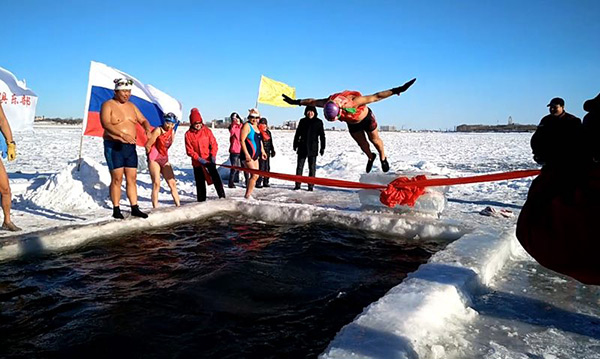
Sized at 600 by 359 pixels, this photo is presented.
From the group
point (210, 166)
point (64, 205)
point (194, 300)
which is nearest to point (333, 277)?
point (194, 300)

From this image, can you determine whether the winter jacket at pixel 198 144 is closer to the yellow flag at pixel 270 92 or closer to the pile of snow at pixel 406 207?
the pile of snow at pixel 406 207

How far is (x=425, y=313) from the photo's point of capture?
2.51 m

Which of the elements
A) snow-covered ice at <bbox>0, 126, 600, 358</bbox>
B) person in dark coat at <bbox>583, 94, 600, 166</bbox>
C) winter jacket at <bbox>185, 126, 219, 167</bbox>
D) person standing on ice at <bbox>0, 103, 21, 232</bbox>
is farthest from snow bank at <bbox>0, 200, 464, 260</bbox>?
person in dark coat at <bbox>583, 94, 600, 166</bbox>

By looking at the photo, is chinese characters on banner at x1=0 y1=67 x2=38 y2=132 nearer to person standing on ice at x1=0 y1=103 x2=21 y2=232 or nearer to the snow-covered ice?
the snow-covered ice

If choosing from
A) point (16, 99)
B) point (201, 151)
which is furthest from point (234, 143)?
point (16, 99)

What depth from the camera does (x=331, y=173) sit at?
484 inches

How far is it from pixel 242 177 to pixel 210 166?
4.00m

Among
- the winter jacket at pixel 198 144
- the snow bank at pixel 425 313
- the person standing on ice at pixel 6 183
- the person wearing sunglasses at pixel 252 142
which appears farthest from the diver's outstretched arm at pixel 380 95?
the person standing on ice at pixel 6 183

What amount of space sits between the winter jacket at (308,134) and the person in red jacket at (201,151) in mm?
2398

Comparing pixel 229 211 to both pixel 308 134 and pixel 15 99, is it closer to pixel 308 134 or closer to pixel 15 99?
pixel 308 134

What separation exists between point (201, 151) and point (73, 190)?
2.41 metres

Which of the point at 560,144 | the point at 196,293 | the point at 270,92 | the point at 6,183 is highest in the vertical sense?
the point at 270,92

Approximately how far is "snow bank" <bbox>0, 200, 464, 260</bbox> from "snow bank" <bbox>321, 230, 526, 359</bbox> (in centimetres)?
129

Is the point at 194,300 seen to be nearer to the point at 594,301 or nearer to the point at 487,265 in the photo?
the point at 487,265
